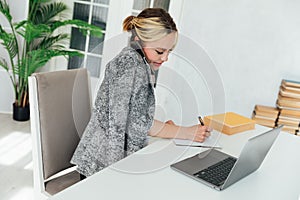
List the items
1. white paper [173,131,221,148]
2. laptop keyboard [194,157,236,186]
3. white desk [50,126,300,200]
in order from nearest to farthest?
white desk [50,126,300,200] → laptop keyboard [194,157,236,186] → white paper [173,131,221,148]

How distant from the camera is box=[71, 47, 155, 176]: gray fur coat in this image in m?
1.34

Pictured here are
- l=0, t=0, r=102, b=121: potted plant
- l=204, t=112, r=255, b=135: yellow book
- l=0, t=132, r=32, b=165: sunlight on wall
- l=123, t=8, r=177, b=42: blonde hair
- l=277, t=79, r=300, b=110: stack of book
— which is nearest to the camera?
l=123, t=8, r=177, b=42: blonde hair

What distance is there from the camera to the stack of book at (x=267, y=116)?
2.99 meters

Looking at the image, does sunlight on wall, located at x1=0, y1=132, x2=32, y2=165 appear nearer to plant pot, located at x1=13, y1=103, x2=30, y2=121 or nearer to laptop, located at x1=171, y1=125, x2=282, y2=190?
plant pot, located at x1=13, y1=103, x2=30, y2=121

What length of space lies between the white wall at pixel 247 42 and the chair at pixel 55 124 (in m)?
1.87

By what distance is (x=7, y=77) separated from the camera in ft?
11.1

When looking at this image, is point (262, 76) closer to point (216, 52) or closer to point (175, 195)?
point (216, 52)

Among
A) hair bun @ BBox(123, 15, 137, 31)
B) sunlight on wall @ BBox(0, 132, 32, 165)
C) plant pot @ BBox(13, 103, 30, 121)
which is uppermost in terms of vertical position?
hair bun @ BBox(123, 15, 137, 31)

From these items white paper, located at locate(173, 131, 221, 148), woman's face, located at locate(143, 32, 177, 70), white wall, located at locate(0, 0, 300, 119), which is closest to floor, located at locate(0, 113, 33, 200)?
white wall, located at locate(0, 0, 300, 119)

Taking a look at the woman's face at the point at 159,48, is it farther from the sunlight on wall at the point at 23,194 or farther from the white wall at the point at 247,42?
the white wall at the point at 247,42

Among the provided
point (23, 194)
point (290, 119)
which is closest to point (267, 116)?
point (290, 119)

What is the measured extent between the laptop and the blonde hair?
1.53 ft

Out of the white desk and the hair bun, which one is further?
the hair bun

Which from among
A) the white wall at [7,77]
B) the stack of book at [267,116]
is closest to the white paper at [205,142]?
the stack of book at [267,116]
